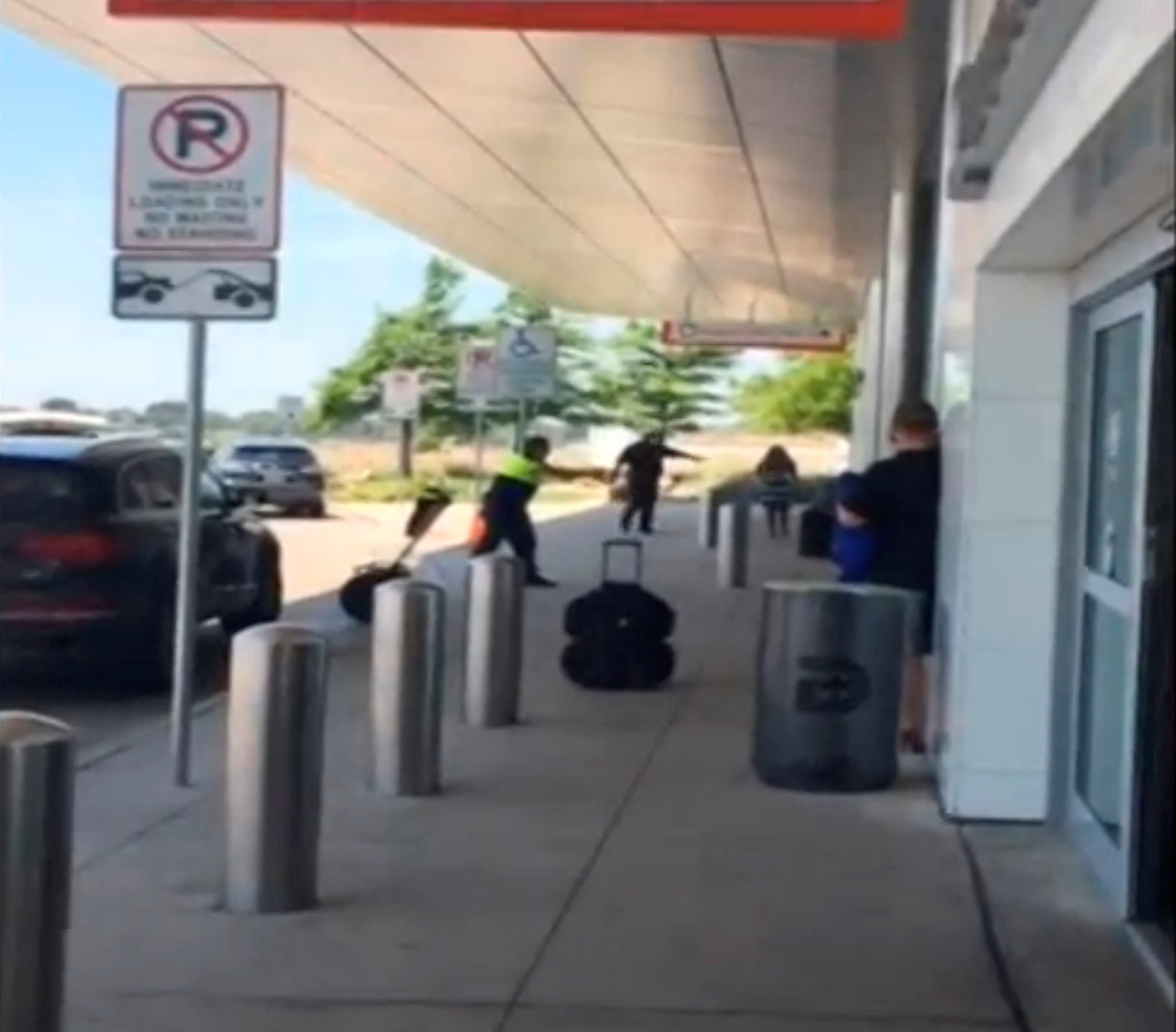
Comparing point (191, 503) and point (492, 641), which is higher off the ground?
point (191, 503)

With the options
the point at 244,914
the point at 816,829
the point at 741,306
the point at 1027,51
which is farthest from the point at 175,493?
the point at 741,306

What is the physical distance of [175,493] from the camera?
52.4 feet

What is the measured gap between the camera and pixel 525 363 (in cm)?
2552

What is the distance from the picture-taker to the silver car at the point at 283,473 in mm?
45781

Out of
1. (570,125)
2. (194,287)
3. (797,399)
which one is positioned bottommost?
(194,287)

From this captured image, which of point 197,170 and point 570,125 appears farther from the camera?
point 570,125

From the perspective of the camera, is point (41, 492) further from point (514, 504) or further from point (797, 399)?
point (797, 399)

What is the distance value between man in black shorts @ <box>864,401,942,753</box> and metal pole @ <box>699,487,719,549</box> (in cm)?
1958

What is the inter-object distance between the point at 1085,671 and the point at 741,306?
135 feet

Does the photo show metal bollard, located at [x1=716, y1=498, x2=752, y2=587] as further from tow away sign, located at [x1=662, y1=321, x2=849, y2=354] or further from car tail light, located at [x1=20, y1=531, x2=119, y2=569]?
tow away sign, located at [x1=662, y1=321, x2=849, y2=354]

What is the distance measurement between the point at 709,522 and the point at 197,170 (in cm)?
2387

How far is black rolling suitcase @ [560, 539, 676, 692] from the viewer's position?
15.3 metres

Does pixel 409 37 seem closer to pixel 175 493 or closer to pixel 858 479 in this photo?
→ pixel 175 493

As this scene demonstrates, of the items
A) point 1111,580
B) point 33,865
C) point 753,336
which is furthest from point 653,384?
point 33,865
